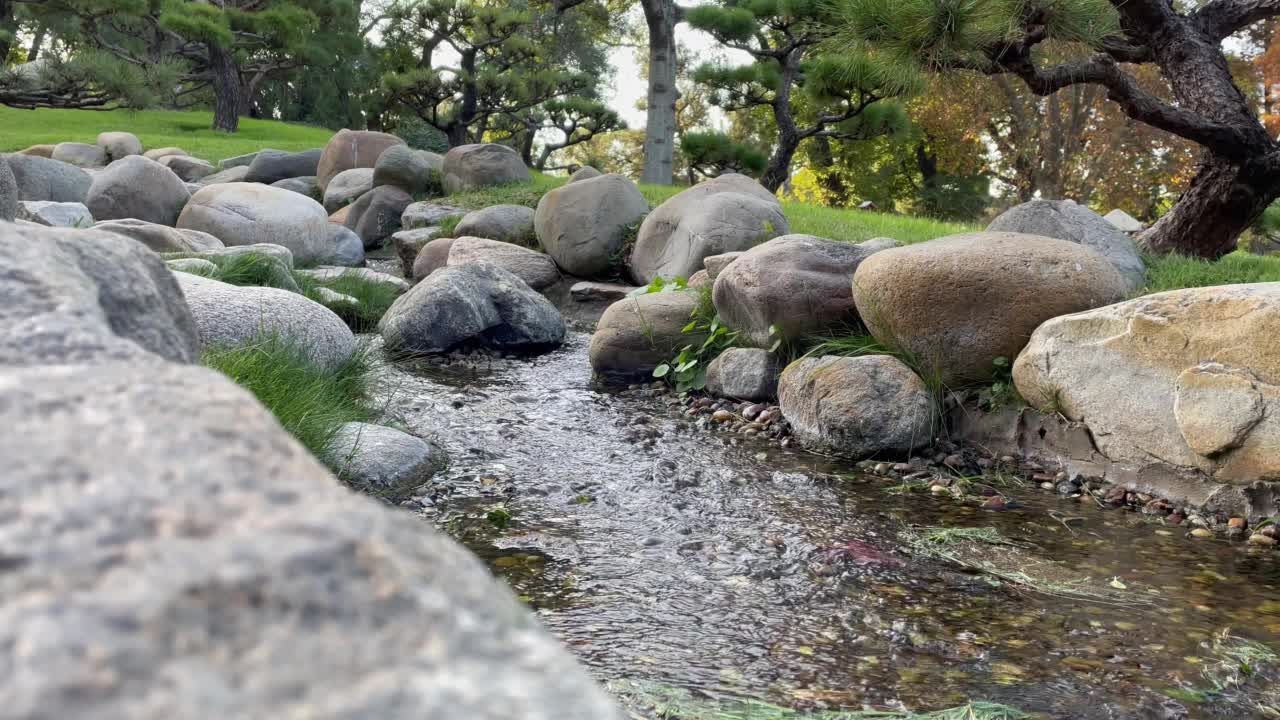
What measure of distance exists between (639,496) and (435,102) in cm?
1608

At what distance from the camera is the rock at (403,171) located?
46.0 ft

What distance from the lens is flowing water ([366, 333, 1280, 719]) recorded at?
263cm

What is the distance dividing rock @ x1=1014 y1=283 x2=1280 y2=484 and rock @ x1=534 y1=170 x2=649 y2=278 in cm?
561

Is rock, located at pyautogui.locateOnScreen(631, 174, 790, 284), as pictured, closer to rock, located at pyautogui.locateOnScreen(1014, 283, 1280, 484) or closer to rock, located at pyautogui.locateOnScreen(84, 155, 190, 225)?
rock, located at pyautogui.locateOnScreen(1014, 283, 1280, 484)

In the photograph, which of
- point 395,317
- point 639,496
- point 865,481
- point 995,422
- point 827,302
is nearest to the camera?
point 639,496

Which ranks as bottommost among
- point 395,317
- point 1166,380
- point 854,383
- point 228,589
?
point 395,317

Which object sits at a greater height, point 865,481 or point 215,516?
point 215,516

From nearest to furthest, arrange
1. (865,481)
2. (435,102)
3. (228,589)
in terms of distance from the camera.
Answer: (228,589)
(865,481)
(435,102)

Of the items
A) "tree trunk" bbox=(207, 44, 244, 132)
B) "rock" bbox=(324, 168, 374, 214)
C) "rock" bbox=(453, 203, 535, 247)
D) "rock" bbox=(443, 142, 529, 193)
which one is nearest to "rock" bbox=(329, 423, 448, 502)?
"rock" bbox=(453, 203, 535, 247)

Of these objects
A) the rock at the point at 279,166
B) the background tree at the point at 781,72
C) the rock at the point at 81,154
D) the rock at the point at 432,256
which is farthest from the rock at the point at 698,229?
the rock at the point at 81,154

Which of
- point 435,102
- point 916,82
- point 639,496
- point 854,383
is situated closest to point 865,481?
point 854,383

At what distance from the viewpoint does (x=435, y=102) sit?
62.1 feet

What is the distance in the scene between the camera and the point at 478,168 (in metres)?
13.9

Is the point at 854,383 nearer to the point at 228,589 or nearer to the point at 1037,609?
the point at 1037,609
